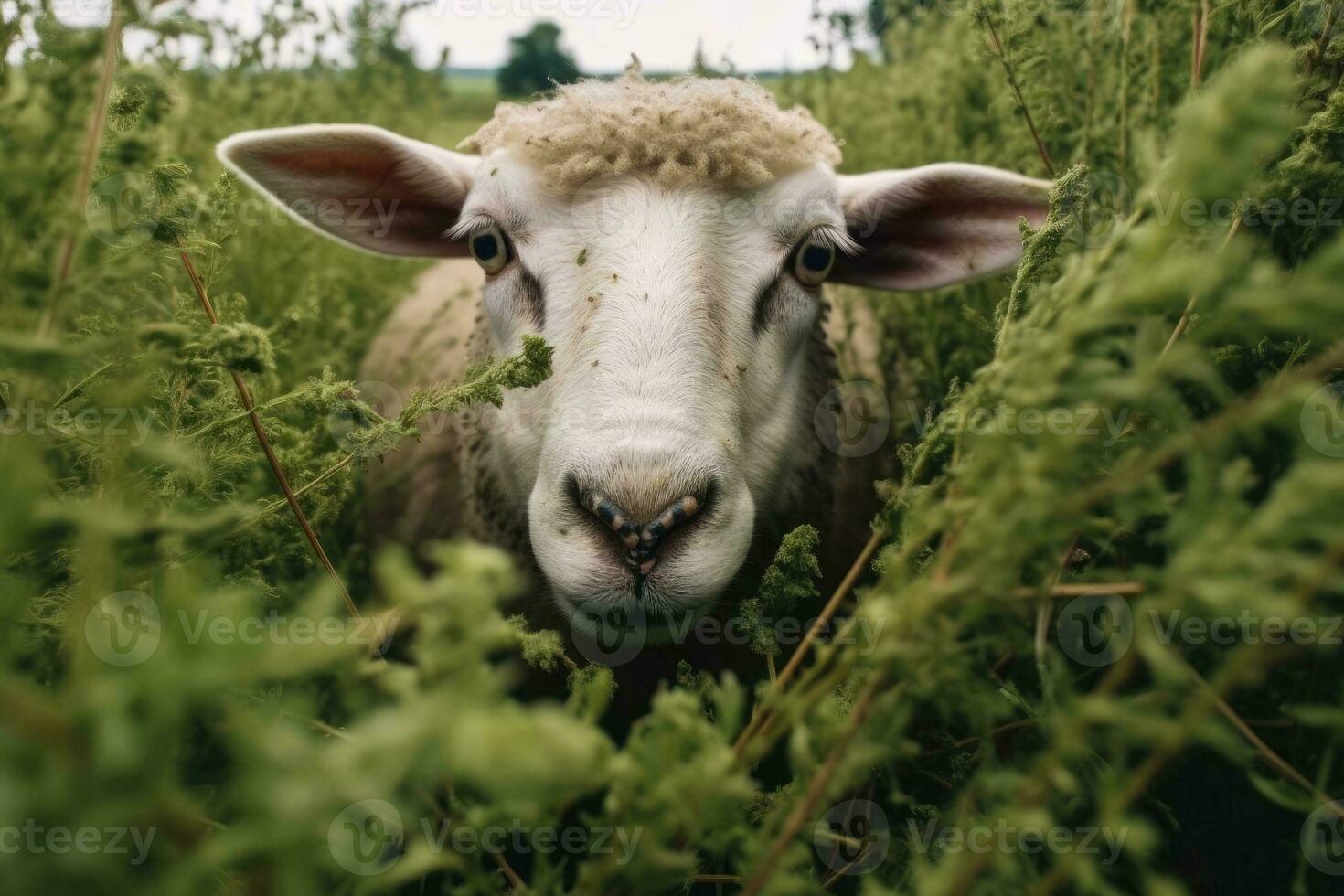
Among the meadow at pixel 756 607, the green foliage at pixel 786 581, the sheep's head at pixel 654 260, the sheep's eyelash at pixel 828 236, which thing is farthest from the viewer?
the sheep's eyelash at pixel 828 236

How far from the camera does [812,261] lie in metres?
2.61

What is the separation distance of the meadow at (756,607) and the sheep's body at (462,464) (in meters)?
0.73

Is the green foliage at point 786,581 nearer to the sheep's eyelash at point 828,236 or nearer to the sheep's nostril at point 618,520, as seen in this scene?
the sheep's nostril at point 618,520

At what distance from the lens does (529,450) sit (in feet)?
8.05

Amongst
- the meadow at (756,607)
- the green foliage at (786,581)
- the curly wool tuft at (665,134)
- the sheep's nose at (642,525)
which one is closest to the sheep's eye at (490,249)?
the curly wool tuft at (665,134)

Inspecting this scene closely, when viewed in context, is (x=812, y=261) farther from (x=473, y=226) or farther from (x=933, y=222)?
(x=473, y=226)

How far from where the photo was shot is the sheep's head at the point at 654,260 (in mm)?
1883

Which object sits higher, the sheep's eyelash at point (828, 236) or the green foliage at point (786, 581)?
the sheep's eyelash at point (828, 236)

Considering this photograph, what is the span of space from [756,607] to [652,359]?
0.75 meters

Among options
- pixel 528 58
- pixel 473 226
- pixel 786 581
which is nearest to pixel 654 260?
pixel 473 226

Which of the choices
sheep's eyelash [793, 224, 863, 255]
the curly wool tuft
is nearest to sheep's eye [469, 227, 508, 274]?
the curly wool tuft

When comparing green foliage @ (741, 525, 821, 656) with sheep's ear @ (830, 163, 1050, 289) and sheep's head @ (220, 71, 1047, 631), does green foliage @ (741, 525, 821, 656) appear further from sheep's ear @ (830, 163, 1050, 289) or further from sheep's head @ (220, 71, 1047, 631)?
sheep's ear @ (830, 163, 1050, 289)

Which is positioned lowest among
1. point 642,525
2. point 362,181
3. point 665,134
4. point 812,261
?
point 642,525

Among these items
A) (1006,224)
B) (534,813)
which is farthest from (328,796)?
Answer: (1006,224)
